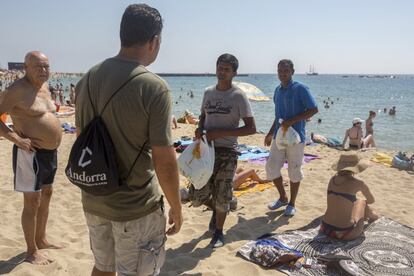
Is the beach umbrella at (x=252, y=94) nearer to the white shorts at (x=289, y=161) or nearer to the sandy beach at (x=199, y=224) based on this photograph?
the sandy beach at (x=199, y=224)

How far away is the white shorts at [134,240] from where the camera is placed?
211 cm

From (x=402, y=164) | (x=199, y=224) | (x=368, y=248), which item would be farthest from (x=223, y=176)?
(x=402, y=164)

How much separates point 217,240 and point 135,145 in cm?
249

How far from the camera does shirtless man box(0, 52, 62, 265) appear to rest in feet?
10.9

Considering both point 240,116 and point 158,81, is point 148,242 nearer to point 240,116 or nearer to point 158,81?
point 158,81

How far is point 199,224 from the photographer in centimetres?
486

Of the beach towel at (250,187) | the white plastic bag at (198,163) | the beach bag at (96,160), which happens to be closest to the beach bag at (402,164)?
the beach towel at (250,187)

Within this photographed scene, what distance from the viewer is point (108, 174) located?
1.95 meters

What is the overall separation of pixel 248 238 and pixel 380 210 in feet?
7.23

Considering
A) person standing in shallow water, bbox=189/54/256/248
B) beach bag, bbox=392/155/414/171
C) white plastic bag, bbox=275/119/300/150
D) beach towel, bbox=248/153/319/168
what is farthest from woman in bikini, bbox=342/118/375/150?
person standing in shallow water, bbox=189/54/256/248

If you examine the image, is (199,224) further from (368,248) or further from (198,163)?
(368,248)

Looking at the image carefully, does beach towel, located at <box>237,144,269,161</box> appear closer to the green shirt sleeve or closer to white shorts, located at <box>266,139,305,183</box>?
white shorts, located at <box>266,139,305,183</box>

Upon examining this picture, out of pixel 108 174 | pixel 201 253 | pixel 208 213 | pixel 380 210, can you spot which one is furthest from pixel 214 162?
pixel 380 210

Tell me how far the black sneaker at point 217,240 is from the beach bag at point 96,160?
2406 mm
